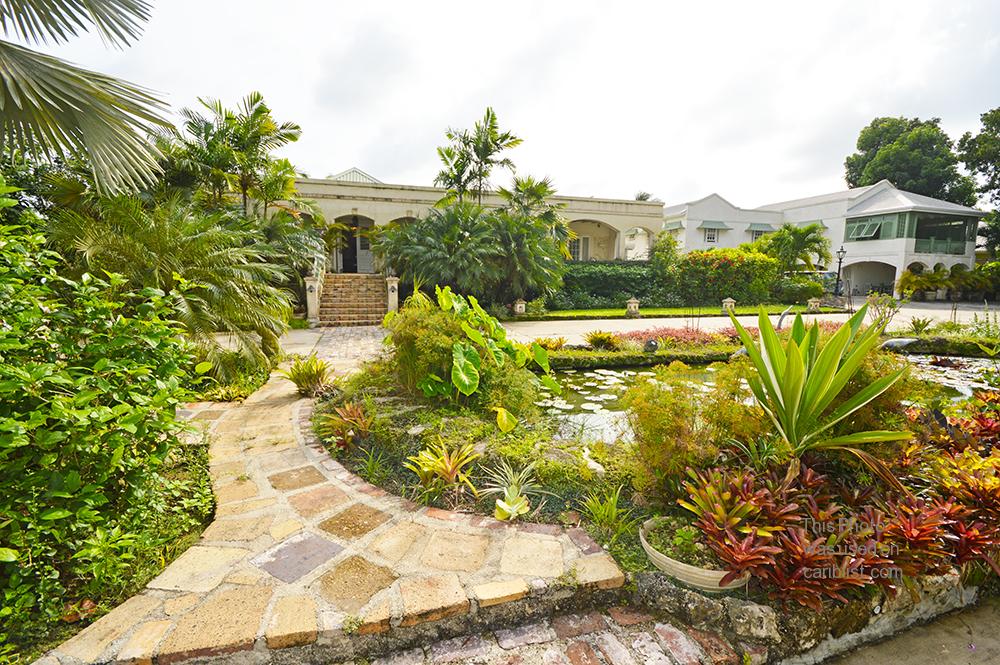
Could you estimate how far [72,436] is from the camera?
190cm

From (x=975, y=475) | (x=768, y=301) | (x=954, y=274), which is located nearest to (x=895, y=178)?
(x=954, y=274)

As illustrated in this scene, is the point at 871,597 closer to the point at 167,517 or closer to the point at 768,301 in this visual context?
the point at 167,517

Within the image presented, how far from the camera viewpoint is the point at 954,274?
22094mm

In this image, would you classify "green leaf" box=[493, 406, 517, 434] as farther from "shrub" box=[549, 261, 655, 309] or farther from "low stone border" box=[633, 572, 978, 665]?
"shrub" box=[549, 261, 655, 309]

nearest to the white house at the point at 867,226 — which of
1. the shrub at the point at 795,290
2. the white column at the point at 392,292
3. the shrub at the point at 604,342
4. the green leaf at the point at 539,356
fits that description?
the shrub at the point at 795,290

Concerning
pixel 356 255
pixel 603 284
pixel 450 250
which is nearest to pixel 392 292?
pixel 450 250

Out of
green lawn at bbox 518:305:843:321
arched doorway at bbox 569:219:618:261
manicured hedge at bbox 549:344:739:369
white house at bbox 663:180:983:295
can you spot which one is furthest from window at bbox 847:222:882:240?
manicured hedge at bbox 549:344:739:369

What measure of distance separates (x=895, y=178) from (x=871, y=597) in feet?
132

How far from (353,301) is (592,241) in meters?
14.2

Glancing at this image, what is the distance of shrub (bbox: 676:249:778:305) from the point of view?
61.3 feet

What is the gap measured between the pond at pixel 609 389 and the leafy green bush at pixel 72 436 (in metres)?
2.87

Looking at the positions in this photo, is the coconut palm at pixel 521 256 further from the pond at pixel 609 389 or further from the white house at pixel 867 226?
the white house at pixel 867 226

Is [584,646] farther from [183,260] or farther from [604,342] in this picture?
[604,342]

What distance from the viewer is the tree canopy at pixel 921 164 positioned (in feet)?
95.6
